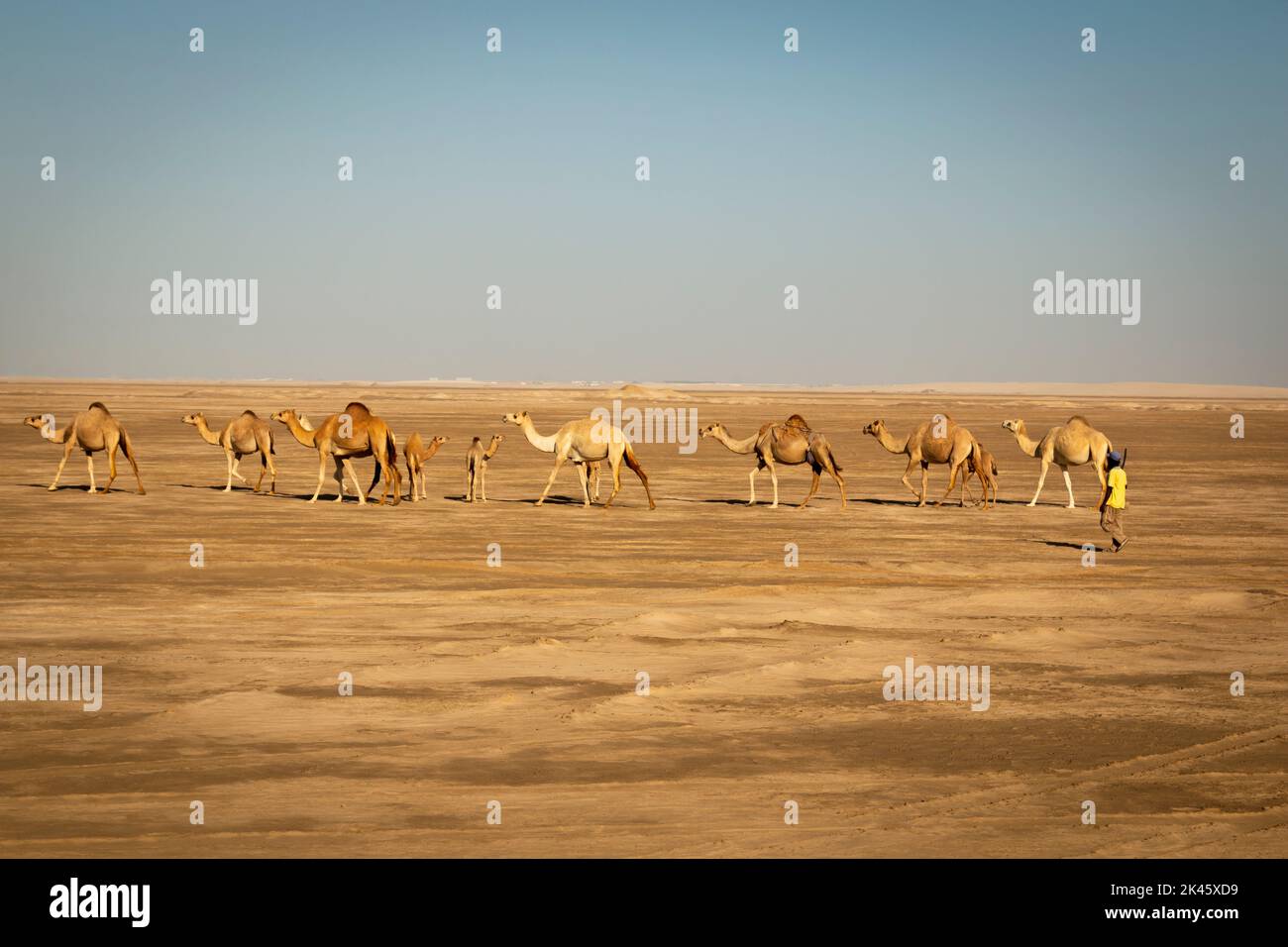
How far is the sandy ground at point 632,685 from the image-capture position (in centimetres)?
686

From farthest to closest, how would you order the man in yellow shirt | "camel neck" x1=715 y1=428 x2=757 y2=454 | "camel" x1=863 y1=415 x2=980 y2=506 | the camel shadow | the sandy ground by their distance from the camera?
the camel shadow, "camel neck" x1=715 y1=428 x2=757 y2=454, "camel" x1=863 y1=415 x2=980 y2=506, the man in yellow shirt, the sandy ground

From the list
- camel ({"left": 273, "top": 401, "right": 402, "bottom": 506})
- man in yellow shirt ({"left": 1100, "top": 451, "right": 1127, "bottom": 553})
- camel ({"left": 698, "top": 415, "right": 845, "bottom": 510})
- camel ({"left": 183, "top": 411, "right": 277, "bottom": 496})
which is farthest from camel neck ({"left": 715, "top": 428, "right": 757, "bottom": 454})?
camel ({"left": 183, "top": 411, "right": 277, "bottom": 496})

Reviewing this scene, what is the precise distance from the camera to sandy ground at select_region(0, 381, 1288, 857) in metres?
6.86

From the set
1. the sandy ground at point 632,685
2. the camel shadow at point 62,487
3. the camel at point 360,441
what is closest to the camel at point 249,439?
the camel at point 360,441

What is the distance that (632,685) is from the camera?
9953 millimetres

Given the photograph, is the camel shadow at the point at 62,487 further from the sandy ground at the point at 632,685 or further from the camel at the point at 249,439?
the sandy ground at the point at 632,685

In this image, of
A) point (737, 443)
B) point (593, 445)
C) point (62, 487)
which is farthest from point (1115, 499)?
point (62, 487)

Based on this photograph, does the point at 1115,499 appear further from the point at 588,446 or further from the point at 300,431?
the point at 300,431

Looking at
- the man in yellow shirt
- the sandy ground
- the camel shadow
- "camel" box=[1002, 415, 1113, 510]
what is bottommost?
the sandy ground

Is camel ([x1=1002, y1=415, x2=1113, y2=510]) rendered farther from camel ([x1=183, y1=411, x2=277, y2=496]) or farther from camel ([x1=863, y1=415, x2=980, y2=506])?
camel ([x1=183, y1=411, x2=277, y2=496])

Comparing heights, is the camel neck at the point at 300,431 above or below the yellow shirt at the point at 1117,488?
above

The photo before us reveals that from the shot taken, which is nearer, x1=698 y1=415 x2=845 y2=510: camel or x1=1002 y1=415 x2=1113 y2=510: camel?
x1=698 y1=415 x2=845 y2=510: camel

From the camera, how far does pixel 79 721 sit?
28.5ft

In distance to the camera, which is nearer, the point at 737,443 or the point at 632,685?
the point at 632,685
